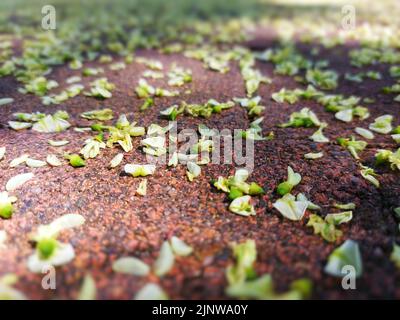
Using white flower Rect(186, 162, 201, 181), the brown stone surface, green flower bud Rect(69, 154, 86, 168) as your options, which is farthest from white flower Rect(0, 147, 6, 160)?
white flower Rect(186, 162, 201, 181)

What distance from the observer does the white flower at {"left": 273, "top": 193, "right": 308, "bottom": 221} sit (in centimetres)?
152

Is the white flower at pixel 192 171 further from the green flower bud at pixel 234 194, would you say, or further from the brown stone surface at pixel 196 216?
the green flower bud at pixel 234 194

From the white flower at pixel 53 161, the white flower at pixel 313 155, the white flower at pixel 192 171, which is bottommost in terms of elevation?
the white flower at pixel 192 171

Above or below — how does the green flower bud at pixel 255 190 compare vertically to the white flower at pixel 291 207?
above

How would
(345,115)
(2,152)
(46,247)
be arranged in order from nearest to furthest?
(46,247) → (2,152) → (345,115)

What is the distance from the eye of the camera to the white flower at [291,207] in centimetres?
152

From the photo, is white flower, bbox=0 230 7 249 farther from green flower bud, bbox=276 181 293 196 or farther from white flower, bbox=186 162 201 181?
green flower bud, bbox=276 181 293 196

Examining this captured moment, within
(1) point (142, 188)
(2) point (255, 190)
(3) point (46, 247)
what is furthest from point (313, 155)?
(3) point (46, 247)

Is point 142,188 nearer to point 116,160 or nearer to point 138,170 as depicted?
point 138,170

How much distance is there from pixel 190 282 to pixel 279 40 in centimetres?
423

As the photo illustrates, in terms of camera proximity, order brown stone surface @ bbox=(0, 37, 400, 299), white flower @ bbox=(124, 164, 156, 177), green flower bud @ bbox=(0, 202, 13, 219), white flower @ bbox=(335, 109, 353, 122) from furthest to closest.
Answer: white flower @ bbox=(335, 109, 353, 122), white flower @ bbox=(124, 164, 156, 177), green flower bud @ bbox=(0, 202, 13, 219), brown stone surface @ bbox=(0, 37, 400, 299)

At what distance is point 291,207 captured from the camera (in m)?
1.56

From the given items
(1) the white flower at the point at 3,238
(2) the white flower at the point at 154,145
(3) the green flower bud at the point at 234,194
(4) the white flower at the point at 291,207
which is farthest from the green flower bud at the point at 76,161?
(4) the white flower at the point at 291,207
